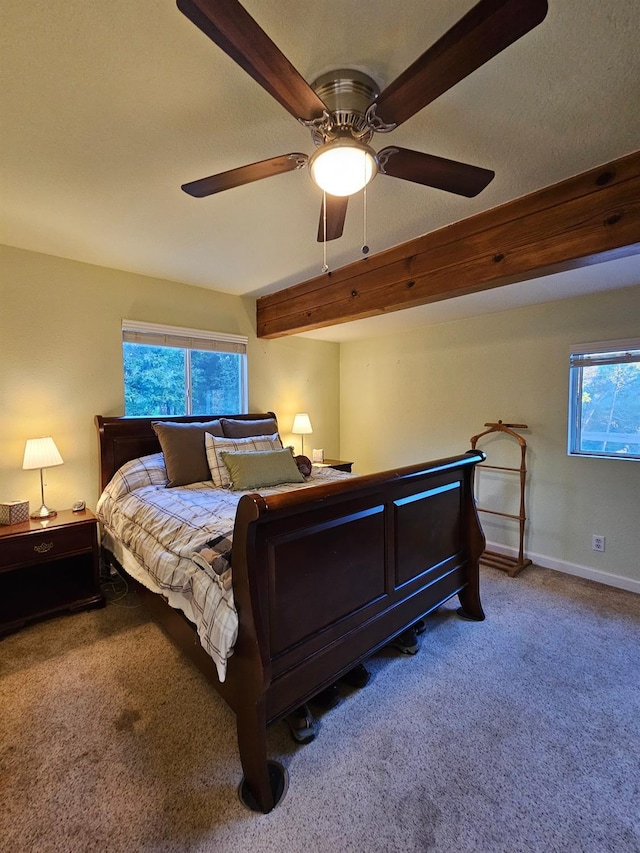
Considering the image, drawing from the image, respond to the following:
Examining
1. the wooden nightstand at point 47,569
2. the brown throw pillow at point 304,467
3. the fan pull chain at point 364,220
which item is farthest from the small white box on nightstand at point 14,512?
the fan pull chain at point 364,220

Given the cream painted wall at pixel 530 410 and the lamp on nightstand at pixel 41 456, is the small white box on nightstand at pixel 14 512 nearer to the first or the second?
the lamp on nightstand at pixel 41 456

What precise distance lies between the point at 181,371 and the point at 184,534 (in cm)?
205

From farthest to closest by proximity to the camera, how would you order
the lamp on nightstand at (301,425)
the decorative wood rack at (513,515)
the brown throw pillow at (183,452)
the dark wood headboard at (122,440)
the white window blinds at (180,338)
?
1. the lamp on nightstand at (301,425)
2. the decorative wood rack at (513,515)
3. the white window blinds at (180,338)
4. the dark wood headboard at (122,440)
5. the brown throw pillow at (183,452)

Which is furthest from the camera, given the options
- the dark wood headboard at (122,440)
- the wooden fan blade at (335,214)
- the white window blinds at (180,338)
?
the white window blinds at (180,338)

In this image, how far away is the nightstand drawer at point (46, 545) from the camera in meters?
2.28

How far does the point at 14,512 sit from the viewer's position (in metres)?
2.45

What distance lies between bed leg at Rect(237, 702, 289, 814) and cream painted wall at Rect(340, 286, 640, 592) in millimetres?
2906

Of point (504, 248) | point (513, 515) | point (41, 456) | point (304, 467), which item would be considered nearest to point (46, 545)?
point (41, 456)

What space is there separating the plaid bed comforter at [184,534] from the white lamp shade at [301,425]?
1079 mm

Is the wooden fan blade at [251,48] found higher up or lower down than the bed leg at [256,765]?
higher up

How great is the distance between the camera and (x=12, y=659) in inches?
83.1

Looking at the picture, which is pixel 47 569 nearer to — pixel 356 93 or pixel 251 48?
pixel 251 48

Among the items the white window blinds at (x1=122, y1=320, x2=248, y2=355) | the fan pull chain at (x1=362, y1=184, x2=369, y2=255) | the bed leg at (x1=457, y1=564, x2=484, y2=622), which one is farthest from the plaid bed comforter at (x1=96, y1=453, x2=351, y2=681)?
the fan pull chain at (x1=362, y1=184, x2=369, y2=255)

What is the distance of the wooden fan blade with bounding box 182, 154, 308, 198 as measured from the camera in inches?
52.6
